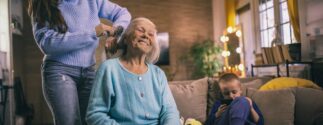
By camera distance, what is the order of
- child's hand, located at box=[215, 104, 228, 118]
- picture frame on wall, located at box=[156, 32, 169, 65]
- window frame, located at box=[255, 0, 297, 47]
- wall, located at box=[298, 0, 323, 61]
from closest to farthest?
child's hand, located at box=[215, 104, 228, 118]
wall, located at box=[298, 0, 323, 61]
window frame, located at box=[255, 0, 297, 47]
picture frame on wall, located at box=[156, 32, 169, 65]

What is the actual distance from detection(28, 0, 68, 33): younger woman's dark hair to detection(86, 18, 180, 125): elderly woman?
221 mm

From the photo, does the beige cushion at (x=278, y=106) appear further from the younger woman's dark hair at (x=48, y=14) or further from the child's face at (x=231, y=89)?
the younger woman's dark hair at (x=48, y=14)

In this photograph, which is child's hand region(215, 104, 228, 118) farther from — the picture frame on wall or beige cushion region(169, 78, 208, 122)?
the picture frame on wall

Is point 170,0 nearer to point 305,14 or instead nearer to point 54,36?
point 305,14

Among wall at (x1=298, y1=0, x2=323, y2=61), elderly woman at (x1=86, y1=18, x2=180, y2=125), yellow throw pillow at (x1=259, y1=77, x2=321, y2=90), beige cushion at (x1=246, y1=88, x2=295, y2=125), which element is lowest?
beige cushion at (x1=246, y1=88, x2=295, y2=125)

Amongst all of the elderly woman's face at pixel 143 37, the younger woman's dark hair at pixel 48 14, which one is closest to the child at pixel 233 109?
the elderly woman's face at pixel 143 37

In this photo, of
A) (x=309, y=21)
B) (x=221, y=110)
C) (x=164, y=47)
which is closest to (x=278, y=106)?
(x=221, y=110)

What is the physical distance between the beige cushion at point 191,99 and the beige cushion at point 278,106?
48 centimetres

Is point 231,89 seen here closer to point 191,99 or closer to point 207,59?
point 191,99

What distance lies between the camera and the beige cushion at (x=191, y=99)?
2592mm

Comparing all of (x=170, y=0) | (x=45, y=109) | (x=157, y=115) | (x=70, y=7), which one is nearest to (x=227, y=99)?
(x=157, y=115)

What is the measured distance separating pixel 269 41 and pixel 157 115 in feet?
14.8

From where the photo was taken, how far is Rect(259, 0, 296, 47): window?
4.79 meters

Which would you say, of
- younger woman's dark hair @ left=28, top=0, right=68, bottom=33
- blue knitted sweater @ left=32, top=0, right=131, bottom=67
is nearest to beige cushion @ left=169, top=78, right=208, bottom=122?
blue knitted sweater @ left=32, top=0, right=131, bottom=67
